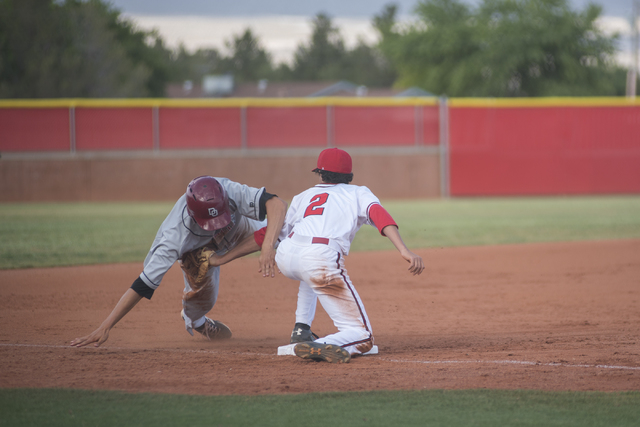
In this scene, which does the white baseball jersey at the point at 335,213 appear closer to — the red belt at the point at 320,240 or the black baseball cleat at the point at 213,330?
the red belt at the point at 320,240

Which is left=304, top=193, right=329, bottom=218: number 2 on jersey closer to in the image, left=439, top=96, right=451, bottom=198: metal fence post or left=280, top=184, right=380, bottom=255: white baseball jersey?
left=280, top=184, right=380, bottom=255: white baseball jersey

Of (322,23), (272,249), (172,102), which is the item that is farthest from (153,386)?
(322,23)

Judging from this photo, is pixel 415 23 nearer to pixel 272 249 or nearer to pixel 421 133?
pixel 421 133

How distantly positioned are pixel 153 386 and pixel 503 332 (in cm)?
274

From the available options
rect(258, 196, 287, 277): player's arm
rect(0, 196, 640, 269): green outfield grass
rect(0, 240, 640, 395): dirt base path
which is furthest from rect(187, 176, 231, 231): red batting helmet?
rect(0, 196, 640, 269): green outfield grass

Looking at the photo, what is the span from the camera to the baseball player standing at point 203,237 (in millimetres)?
3990

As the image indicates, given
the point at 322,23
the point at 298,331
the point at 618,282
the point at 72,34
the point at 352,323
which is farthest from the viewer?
the point at 322,23

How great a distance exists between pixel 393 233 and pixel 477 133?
59.4 feet

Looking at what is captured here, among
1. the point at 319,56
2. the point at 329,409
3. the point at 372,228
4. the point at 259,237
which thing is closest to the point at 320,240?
the point at 259,237

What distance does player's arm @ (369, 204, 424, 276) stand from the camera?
12.2 feet

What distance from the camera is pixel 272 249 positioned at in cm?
405

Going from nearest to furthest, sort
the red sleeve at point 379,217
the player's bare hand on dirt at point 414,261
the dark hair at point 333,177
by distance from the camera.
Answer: the player's bare hand on dirt at point 414,261 < the red sleeve at point 379,217 < the dark hair at point 333,177

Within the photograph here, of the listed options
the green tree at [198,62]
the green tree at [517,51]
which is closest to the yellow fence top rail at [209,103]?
the green tree at [517,51]

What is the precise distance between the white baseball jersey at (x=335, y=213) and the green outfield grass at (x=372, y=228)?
4739 mm
